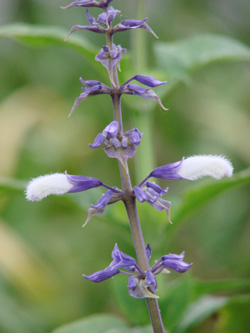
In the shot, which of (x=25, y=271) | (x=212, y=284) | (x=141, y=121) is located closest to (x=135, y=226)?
(x=212, y=284)

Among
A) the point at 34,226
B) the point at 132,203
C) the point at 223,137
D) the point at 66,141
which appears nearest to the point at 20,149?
the point at 66,141

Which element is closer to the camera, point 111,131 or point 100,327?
point 111,131

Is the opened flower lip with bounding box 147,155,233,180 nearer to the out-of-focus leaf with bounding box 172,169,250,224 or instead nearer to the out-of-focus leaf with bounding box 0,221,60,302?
the out-of-focus leaf with bounding box 172,169,250,224

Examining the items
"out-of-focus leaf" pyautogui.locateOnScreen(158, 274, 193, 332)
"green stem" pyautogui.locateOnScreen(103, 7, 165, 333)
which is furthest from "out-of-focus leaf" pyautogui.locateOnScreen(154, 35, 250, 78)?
"green stem" pyautogui.locateOnScreen(103, 7, 165, 333)

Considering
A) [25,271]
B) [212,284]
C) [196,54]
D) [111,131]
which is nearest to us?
[111,131]

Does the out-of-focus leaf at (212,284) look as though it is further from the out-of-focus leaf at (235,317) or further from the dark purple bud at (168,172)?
the dark purple bud at (168,172)

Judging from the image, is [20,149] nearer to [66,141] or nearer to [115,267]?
[66,141]

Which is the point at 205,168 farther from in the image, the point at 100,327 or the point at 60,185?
the point at 100,327

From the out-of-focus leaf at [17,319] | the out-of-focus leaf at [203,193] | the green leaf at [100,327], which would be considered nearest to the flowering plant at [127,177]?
the out-of-focus leaf at [203,193]
